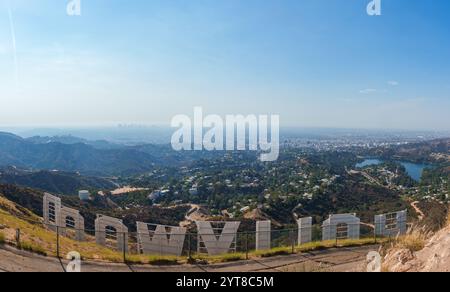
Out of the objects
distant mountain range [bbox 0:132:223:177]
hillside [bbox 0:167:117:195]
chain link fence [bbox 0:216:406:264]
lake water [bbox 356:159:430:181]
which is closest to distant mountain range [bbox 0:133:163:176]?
distant mountain range [bbox 0:132:223:177]

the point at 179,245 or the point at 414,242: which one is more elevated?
the point at 414,242

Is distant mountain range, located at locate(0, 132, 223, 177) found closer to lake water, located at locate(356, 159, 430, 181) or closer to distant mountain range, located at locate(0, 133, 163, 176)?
distant mountain range, located at locate(0, 133, 163, 176)

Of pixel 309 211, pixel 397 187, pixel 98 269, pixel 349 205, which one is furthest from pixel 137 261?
pixel 397 187

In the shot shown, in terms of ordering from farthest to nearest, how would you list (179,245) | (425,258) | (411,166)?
(411,166), (179,245), (425,258)

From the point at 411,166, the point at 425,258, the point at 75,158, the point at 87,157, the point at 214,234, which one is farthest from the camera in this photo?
the point at 75,158

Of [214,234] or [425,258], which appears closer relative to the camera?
[425,258]

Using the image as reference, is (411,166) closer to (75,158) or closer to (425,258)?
(425,258)

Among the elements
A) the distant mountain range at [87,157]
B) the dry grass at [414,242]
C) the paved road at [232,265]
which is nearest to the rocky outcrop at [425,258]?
the dry grass at [414,242]

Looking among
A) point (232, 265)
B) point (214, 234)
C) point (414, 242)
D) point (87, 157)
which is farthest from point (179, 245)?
point (87, 157)
